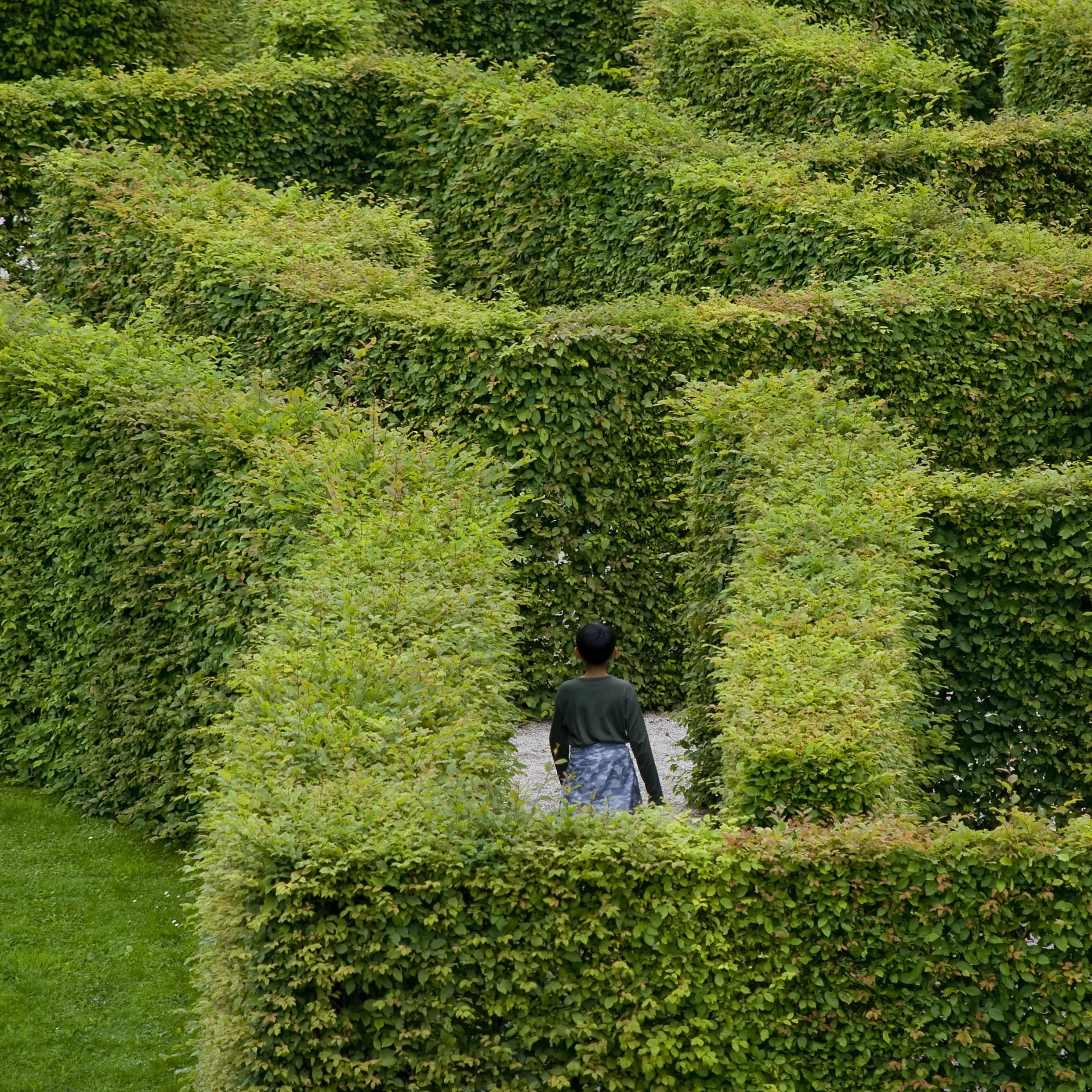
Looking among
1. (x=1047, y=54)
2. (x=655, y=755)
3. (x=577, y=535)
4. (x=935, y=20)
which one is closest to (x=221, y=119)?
(x=1047, y=54)

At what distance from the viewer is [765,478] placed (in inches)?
401

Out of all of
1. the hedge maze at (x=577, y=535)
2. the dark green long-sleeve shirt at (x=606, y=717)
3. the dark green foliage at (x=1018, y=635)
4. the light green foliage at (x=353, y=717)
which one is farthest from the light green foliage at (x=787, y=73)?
the dark green long-sleeve shirt at (x=606, y=717)

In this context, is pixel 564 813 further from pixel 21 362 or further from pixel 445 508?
pixel 21 362

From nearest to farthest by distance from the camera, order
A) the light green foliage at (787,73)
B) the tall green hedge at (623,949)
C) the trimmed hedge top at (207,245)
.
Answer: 1. the tall green hedge at (623,949)
2. the trimmed hedge top at (207,245)
3. the light green foliage at (787,73)

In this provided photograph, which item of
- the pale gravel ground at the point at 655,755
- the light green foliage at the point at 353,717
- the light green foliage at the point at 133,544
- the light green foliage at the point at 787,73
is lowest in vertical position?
the pale gravel ground at the point at 655,755

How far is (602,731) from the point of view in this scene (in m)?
8.57

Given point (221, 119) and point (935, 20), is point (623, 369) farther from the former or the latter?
point (935, 20)

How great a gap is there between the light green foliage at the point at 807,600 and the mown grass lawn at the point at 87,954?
3.67m

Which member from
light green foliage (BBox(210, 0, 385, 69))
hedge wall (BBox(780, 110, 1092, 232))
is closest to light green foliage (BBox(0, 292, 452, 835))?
hedge wall (BBox(780, 110, 1092, 232))

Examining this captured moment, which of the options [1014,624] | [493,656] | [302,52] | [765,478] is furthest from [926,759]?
[302,52]

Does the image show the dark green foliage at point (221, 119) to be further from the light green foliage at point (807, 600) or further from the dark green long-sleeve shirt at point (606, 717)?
the dark green long-sleeve shirt at point (606, 717)

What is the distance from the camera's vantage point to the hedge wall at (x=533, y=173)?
50.6 feet

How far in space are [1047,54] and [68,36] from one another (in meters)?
15.0

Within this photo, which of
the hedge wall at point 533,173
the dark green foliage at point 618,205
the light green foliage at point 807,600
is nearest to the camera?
the light green foliage at point 807,600
